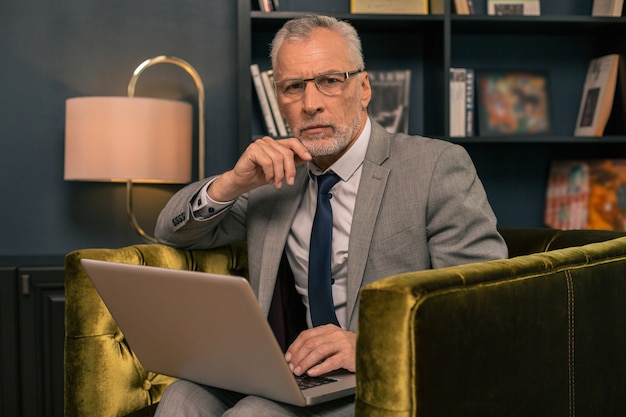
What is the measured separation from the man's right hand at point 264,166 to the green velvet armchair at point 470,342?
25 cm

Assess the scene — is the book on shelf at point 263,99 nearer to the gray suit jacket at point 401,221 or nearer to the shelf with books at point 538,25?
the shelf with books at point 538,25

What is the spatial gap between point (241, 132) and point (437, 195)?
126 cm

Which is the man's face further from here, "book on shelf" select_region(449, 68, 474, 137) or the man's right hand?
"book on shelf" select_region(449, 68, 474, 137)

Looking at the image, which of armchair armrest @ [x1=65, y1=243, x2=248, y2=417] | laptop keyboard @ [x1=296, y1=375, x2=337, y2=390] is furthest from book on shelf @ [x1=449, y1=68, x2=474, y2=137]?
laptop keyboard @ [x1=296, y1=375, x2=337, y2=390]

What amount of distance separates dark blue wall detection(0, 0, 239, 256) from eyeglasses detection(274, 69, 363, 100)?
1.29 meters

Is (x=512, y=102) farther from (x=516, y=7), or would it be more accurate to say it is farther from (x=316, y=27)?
(x=316, y=27)

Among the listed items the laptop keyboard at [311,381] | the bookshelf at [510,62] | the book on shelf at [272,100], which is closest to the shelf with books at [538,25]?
the bookshelf at [510,62]

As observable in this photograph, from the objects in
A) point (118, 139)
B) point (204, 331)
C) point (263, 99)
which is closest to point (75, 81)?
point (118, 139)

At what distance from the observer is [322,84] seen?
5.93ft

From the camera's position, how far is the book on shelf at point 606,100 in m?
2.95

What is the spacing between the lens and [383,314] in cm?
111

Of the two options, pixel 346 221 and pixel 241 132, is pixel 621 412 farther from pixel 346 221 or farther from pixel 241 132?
pixel 241 132

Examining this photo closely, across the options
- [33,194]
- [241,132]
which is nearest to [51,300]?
[33,194]

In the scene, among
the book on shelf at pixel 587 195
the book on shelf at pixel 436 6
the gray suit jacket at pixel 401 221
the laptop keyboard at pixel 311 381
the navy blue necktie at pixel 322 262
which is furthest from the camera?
the book on shelf at pixel 587 195
